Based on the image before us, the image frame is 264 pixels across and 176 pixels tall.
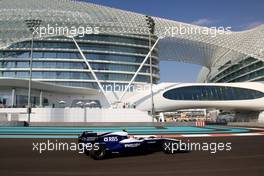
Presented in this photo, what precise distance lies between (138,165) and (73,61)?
58520mm

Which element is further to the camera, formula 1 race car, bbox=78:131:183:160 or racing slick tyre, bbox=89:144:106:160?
formula 1 race car, bbox=78:131:183:160

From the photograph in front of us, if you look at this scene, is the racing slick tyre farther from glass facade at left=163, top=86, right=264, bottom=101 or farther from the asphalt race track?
glass facade at left=163, top=86, right=264, bottom=101

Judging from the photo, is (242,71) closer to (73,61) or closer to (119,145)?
(73,61)

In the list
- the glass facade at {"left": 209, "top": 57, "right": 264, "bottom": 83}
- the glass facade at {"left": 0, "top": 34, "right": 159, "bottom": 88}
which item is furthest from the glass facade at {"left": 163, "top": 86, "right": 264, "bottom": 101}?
the glass facade at {"left": 209, "top": 57, "right": 264, "bottom": 83}

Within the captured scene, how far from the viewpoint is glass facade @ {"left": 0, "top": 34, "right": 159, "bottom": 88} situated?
68.7m

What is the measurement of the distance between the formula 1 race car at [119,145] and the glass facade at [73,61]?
174 feet

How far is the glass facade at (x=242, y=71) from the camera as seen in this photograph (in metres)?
85.4

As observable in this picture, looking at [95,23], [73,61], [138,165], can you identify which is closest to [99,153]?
[138,165]

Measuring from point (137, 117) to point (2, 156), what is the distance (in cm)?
4468

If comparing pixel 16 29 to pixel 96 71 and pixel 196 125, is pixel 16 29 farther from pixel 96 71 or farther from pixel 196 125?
pixel 196 125

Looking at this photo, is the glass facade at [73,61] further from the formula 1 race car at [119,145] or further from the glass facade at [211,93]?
the formula 1 race car at [119,145]

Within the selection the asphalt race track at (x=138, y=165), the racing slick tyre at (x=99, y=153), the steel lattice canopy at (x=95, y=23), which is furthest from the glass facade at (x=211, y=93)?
the racing slick tyre at (x=99, y=153)

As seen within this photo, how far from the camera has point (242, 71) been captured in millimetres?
92438

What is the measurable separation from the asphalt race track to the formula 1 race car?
470 mm
